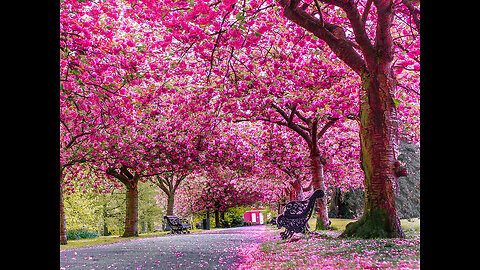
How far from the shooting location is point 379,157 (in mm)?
6535

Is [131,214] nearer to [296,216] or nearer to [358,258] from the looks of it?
[296,216]

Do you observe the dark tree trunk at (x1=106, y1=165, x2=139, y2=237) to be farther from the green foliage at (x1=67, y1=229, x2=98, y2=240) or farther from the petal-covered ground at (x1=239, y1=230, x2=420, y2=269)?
the petal-covered ground at (x1=239, y1=230, x2=420, y2=269)

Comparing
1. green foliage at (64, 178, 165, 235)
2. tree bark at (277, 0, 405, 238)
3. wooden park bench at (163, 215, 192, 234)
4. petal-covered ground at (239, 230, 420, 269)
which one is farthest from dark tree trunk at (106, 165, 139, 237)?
tree bark at (277, 0, 405, 238)

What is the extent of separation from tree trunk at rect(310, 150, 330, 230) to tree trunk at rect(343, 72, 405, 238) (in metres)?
6.35

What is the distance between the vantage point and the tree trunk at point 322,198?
13.0m

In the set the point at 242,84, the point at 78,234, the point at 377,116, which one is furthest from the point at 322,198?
the point at 78,234

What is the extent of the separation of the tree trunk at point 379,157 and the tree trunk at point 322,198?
6346 millimetres

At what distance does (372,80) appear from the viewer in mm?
6727

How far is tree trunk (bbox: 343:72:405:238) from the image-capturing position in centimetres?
642

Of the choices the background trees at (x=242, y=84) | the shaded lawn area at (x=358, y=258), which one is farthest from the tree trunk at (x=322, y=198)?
the shaded lawn area at (x=358, y=258)

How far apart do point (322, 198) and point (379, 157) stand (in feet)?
22.2
